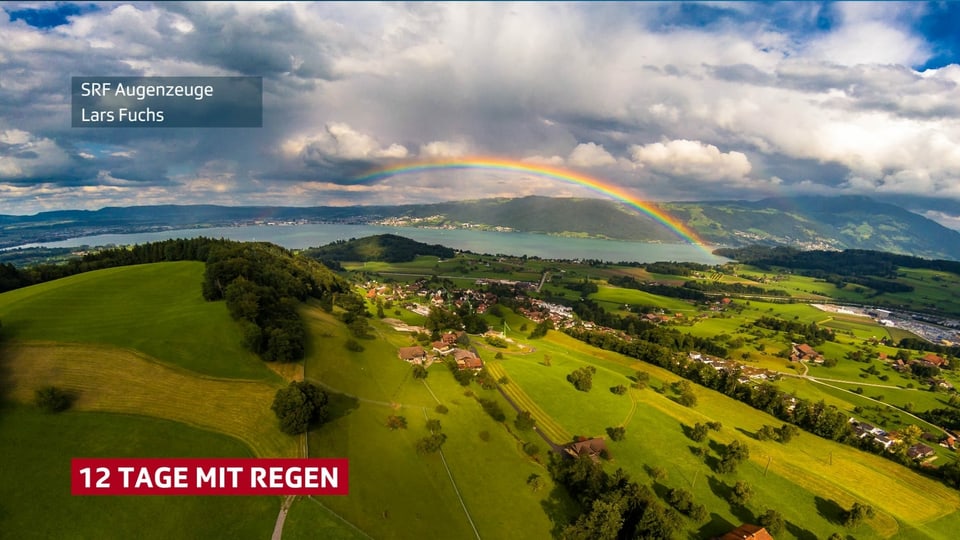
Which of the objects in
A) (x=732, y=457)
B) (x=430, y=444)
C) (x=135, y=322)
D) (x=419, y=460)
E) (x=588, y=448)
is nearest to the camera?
(x=419, y=460)

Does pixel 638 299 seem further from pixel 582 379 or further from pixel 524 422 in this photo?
Answer: pixel 524 422

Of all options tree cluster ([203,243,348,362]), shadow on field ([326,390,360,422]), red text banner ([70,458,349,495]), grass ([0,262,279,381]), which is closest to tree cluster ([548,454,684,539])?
red text banner ([70,458,349,495])

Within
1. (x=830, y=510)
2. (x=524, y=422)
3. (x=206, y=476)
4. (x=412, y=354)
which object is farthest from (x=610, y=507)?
(x=412, y=354)

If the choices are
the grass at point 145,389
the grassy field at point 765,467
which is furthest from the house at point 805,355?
the grass at point 145,389

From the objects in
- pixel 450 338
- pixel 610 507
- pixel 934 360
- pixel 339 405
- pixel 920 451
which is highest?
pixel 450 338

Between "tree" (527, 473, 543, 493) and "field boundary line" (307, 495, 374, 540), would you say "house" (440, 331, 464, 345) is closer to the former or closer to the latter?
"tree" (527, 473, 543, 493)

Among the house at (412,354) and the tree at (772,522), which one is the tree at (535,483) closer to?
the tree at (772,522)
